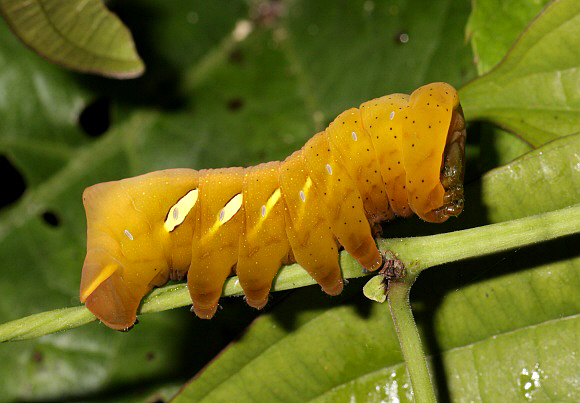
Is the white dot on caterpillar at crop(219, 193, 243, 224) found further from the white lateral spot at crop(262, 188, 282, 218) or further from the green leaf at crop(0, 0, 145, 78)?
the green leaf at crop(0, 0, 145, 78)

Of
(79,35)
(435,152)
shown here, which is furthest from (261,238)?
(79,35)

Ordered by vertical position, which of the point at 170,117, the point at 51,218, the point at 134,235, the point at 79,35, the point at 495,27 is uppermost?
the point at 495,27

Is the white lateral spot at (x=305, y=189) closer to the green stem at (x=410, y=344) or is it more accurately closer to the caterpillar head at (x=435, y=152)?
the caterpillar head at (x=435, y=152)

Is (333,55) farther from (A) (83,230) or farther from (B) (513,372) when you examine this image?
(B) (513,372)

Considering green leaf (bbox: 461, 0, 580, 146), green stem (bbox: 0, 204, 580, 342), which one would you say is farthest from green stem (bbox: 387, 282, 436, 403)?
green leaf (bbox: 461, 0, 580, 146)

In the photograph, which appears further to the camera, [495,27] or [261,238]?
[495,27]

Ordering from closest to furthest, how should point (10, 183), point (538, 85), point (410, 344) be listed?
point (410, 344), point (538, 85), point (10, 183)

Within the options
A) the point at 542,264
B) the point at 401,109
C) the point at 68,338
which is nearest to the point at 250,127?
the point at 68,338

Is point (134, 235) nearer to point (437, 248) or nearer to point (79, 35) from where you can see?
point (79, 35)
